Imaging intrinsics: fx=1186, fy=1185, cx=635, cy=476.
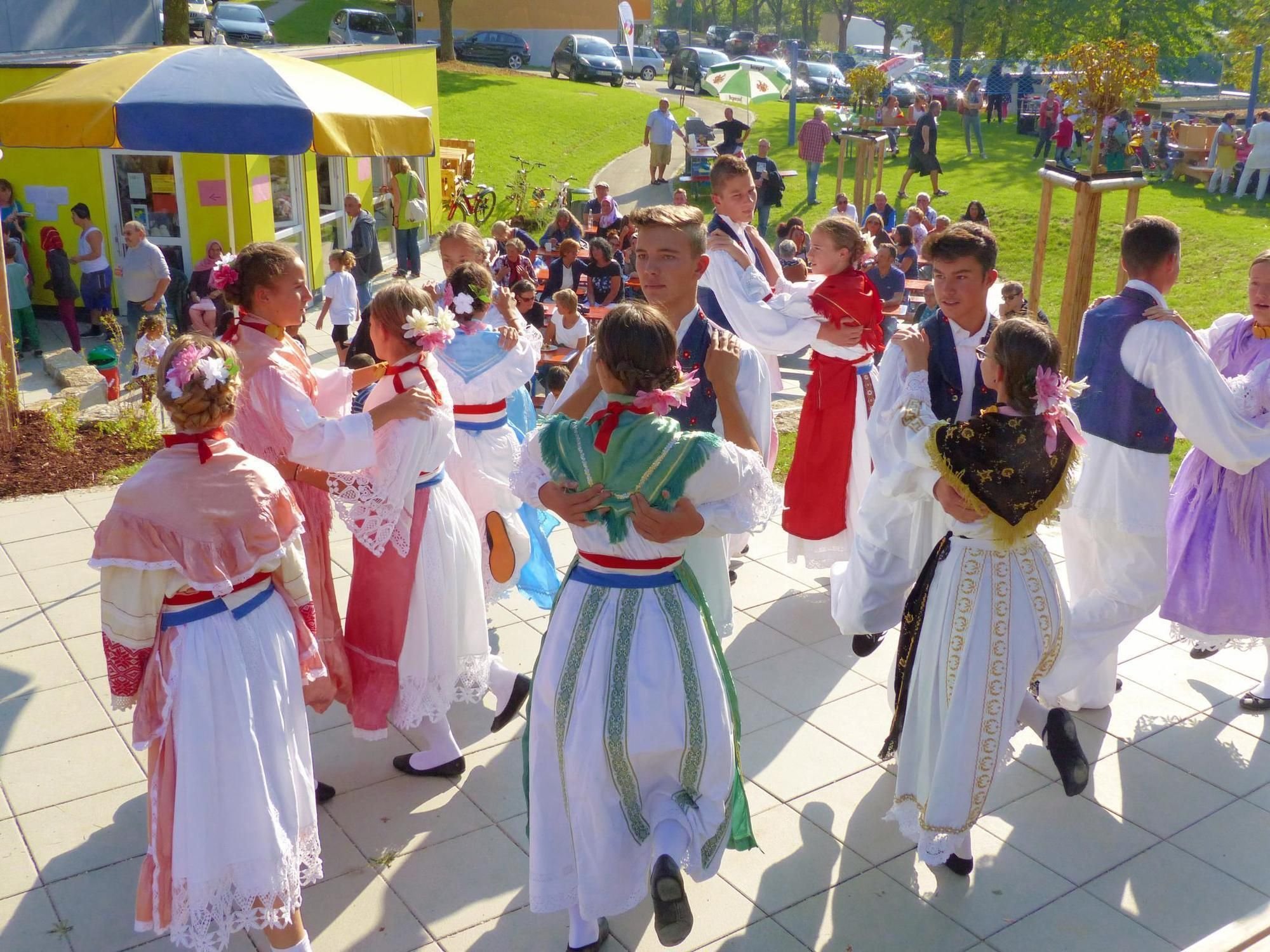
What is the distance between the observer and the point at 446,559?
4223 millimetres

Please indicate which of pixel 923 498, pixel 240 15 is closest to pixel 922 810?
pixel 923 498

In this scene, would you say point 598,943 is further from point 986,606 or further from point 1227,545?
point 1227,545

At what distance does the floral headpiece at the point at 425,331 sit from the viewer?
3994 millimetres

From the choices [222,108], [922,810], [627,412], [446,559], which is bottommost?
[922,810]

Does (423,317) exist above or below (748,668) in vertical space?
above

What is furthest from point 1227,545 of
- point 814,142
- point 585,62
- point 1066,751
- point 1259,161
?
point 585,62

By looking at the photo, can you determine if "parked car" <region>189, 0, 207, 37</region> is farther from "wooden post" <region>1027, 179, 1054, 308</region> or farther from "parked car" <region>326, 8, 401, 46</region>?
"wooden post" <region>1027, 179, 1054, 308</region>

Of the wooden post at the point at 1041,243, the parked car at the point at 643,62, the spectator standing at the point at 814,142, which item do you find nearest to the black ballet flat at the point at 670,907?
the wooden post at the point at 1041,243

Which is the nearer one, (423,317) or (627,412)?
(627,412)

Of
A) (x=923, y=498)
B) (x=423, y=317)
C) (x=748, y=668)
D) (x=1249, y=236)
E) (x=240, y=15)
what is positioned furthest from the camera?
(x=240, y=15)

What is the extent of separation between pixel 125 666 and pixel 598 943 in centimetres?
154

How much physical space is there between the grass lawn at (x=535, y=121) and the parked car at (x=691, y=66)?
2809 millimetres

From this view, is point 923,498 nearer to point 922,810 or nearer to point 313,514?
point 922,810

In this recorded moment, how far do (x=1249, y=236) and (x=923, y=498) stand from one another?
665 inches
